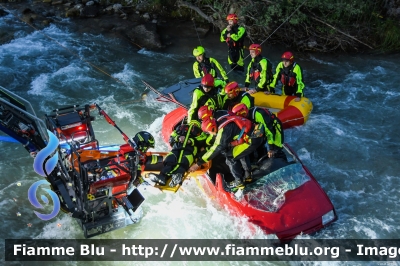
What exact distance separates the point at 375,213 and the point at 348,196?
1.65ft

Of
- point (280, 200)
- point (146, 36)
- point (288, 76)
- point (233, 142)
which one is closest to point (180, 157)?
point (233, 142)

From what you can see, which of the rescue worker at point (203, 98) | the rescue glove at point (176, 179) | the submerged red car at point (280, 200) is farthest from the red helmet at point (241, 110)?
the rescue glove at point (176, 179)

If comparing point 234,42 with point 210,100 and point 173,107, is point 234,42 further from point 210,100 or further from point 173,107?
point 210,100

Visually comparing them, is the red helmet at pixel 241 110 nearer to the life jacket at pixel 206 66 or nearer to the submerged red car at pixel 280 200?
the submerged red car at pixel 280 200

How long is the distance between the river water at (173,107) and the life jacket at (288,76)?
37.3 inches

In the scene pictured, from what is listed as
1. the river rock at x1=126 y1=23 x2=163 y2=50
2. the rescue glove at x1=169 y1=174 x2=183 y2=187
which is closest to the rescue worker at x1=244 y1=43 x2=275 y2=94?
the rescue glove at x1=169 y1=174 x2=183 y2=187

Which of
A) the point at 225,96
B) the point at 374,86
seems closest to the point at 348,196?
the point at 225,96

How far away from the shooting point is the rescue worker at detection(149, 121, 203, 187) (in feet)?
18.7

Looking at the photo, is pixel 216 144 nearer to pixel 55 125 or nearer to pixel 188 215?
pixel 188 215

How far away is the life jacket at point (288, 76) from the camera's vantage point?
26.7 ft

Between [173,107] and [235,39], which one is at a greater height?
[235,39]

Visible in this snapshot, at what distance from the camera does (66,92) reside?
383 inches

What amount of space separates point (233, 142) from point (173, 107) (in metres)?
3.79

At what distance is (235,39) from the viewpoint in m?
9.32
